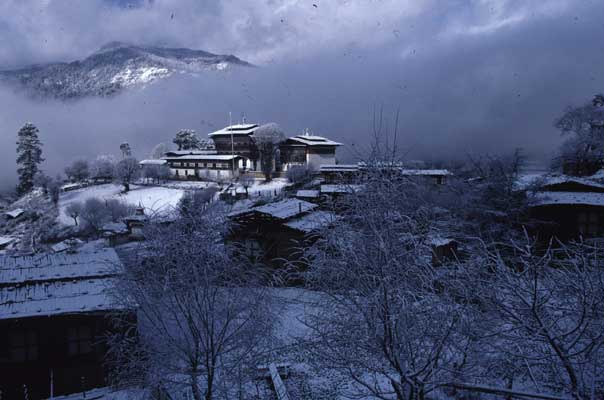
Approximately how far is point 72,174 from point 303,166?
1714 inches

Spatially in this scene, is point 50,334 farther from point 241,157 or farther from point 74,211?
point 241,157

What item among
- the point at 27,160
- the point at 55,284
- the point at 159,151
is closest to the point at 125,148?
the point at 159,151

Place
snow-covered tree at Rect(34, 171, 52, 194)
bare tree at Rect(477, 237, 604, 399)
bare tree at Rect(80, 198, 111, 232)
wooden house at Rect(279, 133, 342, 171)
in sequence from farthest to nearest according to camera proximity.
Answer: wooden house at Rect(279, 133, 342, 171) → snow-covered tree at Rect(34, 171, 52, 194) → bare tree at Rect(80, 198, 111, 232) → bare tree at Rect(477, 237, 604, 399)

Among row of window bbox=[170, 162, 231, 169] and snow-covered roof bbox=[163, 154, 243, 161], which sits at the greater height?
snow-covered roof bbox=[163, 154, 243, 161]

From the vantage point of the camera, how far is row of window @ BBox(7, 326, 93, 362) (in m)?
11.5

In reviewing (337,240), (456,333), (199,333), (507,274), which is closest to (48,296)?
(199,333)

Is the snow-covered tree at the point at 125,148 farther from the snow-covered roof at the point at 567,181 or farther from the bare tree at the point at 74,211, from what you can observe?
the snow-covered roof at the point at 567,181

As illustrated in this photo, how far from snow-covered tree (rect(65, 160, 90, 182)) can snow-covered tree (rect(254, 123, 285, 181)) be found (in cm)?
3294

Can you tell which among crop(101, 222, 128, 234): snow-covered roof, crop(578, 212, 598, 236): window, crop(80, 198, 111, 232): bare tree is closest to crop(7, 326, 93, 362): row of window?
crop(578, 212, 598, 236): window

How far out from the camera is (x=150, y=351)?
904 centimetres

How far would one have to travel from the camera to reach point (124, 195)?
49031 millimetres

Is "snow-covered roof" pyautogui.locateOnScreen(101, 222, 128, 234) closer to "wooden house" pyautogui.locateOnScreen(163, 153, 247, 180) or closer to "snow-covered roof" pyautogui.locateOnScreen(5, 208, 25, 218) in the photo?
"wooden house" pyautogui.locateOnScreen(163, 153, 247, 180)

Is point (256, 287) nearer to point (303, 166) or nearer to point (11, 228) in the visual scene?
point (303, 166)

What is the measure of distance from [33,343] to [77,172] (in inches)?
2418
